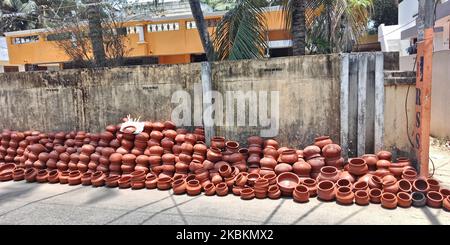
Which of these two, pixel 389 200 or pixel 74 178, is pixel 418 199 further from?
pixel 74 178

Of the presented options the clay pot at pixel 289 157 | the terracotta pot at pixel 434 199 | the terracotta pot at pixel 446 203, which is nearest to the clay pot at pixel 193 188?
the clay pot at pixel 289 157

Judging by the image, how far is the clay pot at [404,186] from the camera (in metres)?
4.89

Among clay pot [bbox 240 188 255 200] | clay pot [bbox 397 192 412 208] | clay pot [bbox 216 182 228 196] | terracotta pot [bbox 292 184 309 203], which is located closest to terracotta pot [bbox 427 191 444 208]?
clay pot [bbox 397 192 412 208]

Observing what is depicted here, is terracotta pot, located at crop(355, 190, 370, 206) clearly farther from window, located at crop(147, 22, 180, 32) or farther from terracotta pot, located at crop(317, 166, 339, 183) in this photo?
window, located at crop(147, 22, 180, 32)

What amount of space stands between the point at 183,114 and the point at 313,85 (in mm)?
2526

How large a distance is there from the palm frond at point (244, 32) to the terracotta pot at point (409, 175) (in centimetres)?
369

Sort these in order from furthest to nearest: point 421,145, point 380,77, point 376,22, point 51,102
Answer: point 376,22 → point 51,102 → point 380,77 → point 421,145

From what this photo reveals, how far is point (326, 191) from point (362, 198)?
1.54 ft

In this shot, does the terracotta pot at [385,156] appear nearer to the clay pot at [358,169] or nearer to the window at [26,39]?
the clay pot at [358,169]

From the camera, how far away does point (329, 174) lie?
17.6ft

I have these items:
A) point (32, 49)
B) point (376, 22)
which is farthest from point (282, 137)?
point (376, 22)

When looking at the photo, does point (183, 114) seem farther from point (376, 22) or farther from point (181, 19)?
point (376, 22)

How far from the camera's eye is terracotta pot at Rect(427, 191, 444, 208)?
4578 millimetres

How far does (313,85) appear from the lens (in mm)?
6199
